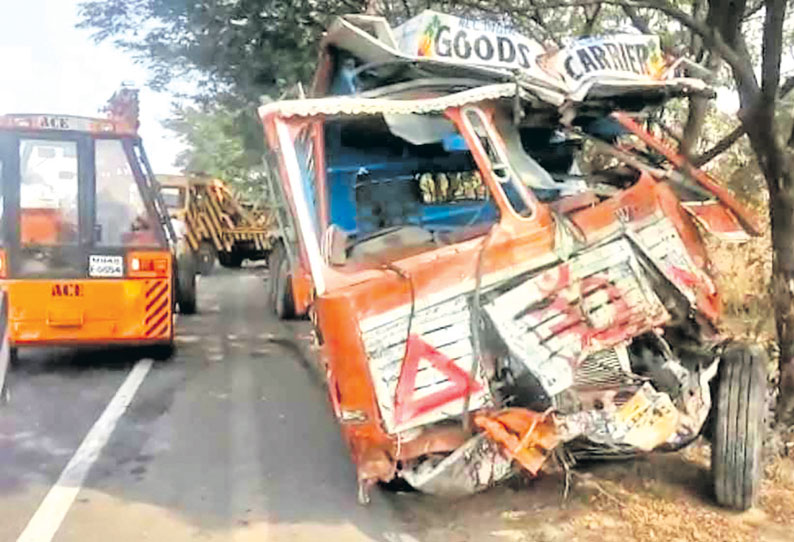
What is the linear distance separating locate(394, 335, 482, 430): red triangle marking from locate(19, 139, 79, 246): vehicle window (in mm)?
6237

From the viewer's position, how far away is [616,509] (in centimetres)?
608

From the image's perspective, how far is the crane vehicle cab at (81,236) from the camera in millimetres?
10391

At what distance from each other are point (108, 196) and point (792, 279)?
6693 mm

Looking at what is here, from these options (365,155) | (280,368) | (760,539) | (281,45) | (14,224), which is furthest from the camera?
(281,45)

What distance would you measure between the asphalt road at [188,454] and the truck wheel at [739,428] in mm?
1757

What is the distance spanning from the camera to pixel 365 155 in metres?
7.43

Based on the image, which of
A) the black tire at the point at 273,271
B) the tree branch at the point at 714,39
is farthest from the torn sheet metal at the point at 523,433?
the black tire at the point at 273,271

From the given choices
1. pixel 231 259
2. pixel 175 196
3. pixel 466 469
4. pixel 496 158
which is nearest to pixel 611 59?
pixel 496 158

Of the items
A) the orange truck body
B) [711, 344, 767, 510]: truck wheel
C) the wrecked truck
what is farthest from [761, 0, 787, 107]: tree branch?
[711, 344, 767, 510]: truck wheel

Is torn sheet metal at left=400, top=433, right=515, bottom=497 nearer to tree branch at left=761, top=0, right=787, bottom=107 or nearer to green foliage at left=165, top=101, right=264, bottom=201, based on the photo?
tree branch at left=761, top=0, right=787, bottom=107

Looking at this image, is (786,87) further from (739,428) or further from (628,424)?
(628,424)

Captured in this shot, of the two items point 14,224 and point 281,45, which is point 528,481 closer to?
point 14,224

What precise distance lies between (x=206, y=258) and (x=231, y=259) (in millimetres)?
2319

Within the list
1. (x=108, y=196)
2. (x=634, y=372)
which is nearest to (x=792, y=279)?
(x=634, y=372)
